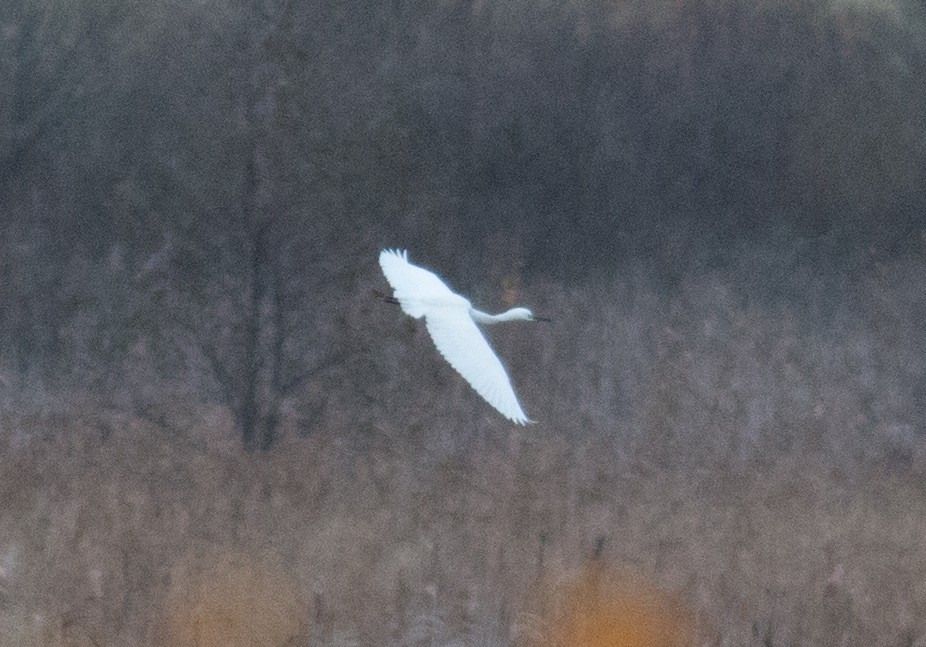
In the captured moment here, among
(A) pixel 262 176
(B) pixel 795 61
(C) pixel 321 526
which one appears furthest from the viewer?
(B) pixel 795 61

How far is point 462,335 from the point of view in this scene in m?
7.70

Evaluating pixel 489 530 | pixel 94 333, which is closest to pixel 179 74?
pixel 94 333

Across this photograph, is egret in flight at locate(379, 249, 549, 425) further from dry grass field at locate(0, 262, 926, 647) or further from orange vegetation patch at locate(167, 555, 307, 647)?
orange vegetation patch at locate(167, 555, 307, 647)

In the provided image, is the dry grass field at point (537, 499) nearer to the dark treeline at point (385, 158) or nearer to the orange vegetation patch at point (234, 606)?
the orange vegetation patch at point (234, 606)

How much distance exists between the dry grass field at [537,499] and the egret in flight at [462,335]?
1.24m

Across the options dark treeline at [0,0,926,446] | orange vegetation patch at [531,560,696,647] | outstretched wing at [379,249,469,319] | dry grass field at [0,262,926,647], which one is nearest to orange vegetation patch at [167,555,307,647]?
dry grass field at [0,262,926,647]

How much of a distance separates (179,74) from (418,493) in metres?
2.59

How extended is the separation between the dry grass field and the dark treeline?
28cm

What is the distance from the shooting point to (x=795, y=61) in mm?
10383

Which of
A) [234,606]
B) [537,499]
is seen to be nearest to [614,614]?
[537,499]

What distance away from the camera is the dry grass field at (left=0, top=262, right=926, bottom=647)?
8602mm

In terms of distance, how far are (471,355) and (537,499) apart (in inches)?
68.8

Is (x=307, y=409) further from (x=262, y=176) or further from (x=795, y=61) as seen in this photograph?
(x=795, y=61)

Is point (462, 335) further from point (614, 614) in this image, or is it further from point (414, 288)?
point (614, 614)
